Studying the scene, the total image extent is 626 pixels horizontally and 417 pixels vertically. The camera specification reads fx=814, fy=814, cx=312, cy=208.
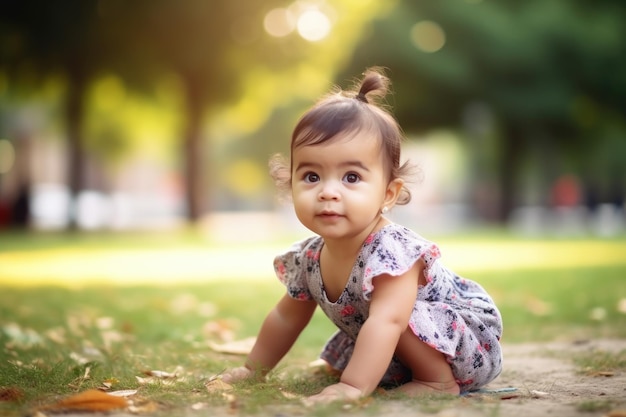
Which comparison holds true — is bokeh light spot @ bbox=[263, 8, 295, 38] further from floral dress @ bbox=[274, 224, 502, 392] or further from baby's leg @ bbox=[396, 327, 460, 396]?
baby's leg @ bbox=[396, 327, 460, 396]

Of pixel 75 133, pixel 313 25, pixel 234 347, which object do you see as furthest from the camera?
pixel 313 25

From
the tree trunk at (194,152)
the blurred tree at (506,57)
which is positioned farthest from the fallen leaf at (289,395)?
the blurred tree at (506,57)

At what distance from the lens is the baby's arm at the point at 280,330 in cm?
333

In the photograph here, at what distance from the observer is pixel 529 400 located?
2754 millimetres

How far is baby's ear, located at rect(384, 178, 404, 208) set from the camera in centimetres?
309

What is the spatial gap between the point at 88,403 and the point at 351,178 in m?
1.17

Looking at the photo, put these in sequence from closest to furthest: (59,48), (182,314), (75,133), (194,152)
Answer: (182,314) → (59,48) → (75,133) → (194,152)

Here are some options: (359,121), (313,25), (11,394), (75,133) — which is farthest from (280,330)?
(313,25)

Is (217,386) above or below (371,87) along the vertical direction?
below

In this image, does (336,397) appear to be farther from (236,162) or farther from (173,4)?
(236,162)

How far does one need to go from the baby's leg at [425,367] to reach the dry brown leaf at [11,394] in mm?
1307

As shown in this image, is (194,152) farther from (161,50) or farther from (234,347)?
(234,347)

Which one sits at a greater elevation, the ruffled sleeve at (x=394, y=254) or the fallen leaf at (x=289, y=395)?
the ruffled sleeve at (x=394, y=254)

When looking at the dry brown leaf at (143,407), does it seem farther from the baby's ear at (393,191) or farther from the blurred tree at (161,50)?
the blurred tree at (161,50)
